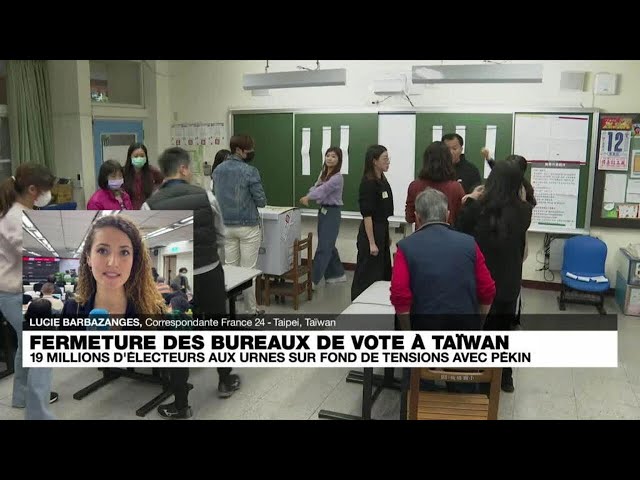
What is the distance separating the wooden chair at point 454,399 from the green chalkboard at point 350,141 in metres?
3.66

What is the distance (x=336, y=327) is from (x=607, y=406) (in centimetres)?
176

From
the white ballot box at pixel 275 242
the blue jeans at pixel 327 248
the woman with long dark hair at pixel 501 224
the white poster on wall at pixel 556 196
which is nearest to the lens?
the woman with long dark hair at pixel 501 224

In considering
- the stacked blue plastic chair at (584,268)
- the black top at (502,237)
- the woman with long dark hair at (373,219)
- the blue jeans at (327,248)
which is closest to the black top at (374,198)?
the woman with long dark hair at (373,219)

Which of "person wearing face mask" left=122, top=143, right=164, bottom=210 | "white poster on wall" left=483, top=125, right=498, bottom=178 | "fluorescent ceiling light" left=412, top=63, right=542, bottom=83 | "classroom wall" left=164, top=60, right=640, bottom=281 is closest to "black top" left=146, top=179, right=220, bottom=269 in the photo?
"person wearing face mask" left=122, top=143, right=164, bottom=210

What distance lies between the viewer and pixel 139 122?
6.67 meters

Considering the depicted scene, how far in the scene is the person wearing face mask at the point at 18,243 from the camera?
8.82 feet

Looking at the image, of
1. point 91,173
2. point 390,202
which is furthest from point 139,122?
point 390,202

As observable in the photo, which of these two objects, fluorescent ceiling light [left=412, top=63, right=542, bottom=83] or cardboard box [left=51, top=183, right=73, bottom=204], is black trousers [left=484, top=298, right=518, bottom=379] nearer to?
fluorescent ceiling light [left=412, top=63, right=542, bottom=83]

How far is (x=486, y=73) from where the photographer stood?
4305mm

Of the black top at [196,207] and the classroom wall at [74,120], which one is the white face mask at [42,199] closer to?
the black top at [196,207]

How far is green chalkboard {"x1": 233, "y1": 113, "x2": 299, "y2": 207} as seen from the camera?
619 centimetres

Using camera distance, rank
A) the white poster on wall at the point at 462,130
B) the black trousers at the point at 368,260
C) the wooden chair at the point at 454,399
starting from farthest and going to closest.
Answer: the white poster on wall at the point at 462,130, the black trousers at the point at 368,260, the wooden chair at the point at 454,399

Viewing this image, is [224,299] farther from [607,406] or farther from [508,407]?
[607,406]

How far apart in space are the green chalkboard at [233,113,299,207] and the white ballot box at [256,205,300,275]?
4.44 ft
